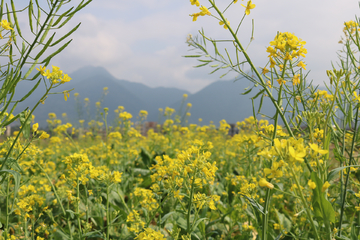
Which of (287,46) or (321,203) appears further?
(287,46)

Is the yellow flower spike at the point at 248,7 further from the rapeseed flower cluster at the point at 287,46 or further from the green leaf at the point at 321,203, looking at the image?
the green leaf at the point at 321,203

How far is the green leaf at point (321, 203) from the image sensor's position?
2.64 ft

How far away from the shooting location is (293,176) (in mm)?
678

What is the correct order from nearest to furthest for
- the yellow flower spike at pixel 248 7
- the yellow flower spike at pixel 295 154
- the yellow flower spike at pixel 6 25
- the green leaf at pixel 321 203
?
1. the yellow flower spike at pixel 295 154
2. the green leaf at pixel 321 203
3. the yellow flower spike at pixel 6 25
4. the yellow flower spike at pixel 248 7

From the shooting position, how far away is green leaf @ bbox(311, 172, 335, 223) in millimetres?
804

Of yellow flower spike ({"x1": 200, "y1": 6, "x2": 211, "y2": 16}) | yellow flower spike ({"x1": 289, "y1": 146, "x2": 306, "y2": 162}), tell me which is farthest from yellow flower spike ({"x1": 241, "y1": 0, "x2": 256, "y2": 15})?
yellow flower spike ({"x1": 289, "y1": 146, "x2": 306, "y2": 162})

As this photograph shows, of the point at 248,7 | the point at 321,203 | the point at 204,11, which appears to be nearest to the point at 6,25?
the point at 204,11

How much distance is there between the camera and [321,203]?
0.82m

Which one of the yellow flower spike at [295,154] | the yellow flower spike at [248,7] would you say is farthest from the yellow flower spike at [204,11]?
the yellow flower spike at [295,154]

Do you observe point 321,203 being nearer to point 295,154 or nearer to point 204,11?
point 295,154

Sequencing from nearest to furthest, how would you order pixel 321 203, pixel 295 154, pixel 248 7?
pixel 295 154
pixel 321 203
pixel 248 7

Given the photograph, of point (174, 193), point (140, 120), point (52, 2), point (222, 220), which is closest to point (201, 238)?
point (222, 220)

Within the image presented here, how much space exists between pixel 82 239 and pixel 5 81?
1.08 m

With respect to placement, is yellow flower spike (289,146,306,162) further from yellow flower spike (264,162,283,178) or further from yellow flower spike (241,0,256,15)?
yellow flower spike (241,0,256,15)
